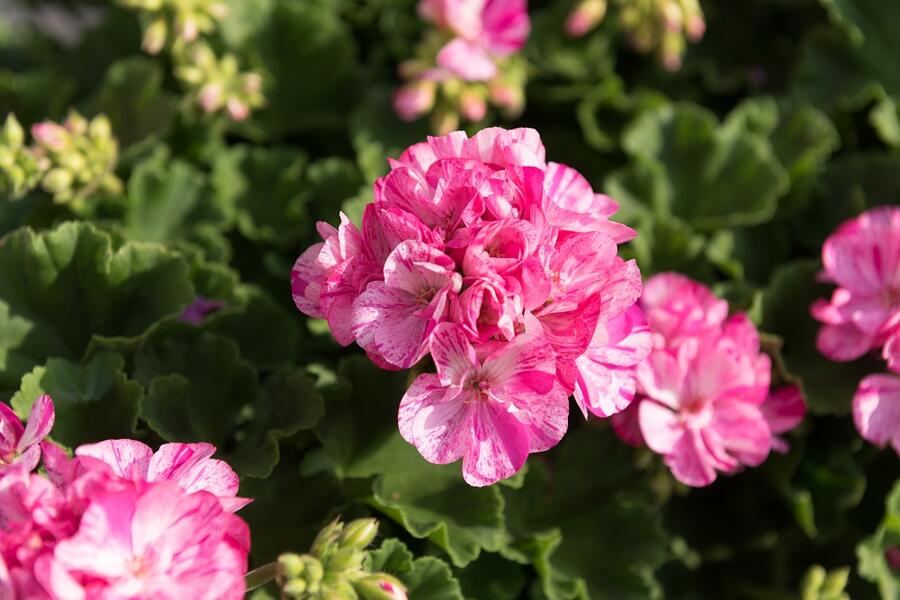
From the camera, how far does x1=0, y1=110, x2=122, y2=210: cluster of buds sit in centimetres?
153

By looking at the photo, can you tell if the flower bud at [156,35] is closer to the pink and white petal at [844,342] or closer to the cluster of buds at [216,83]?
the cluster of buds at [216,83]

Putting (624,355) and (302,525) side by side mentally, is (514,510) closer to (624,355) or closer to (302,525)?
(302,525)

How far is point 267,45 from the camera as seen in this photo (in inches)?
82.8

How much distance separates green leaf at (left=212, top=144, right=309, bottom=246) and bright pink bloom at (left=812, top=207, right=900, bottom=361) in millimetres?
938

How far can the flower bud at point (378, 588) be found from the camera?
0.99 metres

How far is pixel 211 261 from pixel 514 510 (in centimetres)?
68

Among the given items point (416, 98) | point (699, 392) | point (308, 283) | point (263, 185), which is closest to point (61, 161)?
point (263, 185)

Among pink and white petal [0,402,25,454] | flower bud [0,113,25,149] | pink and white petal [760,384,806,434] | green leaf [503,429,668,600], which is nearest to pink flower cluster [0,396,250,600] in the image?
pink and white petal [0,402,25,454]

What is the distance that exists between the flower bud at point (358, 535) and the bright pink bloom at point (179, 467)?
109mm

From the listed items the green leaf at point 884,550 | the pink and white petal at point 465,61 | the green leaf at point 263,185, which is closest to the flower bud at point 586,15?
the pink and white petal at point 465,61

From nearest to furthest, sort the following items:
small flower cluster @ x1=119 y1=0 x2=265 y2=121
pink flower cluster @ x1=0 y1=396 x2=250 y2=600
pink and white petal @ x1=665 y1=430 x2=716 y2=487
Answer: pink flower cluster @ x1=0 y1=396 x2=250 y2=600
pink and white petal @ x1=665 y1=430 x2=716 y2=487
small flower cluster @ x1=119 y1=0 x2=265 y2=121

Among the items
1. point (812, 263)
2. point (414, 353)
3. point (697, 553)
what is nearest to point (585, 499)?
point (697, 553)

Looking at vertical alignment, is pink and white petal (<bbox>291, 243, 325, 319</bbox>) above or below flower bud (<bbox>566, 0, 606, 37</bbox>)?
above

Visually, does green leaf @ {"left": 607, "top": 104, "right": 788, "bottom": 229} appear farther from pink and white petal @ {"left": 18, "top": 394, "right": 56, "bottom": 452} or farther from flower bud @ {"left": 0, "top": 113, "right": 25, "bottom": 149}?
pink and white petal @ {"left": 18, "top": 394, "right": 56, "bottom": 452}
